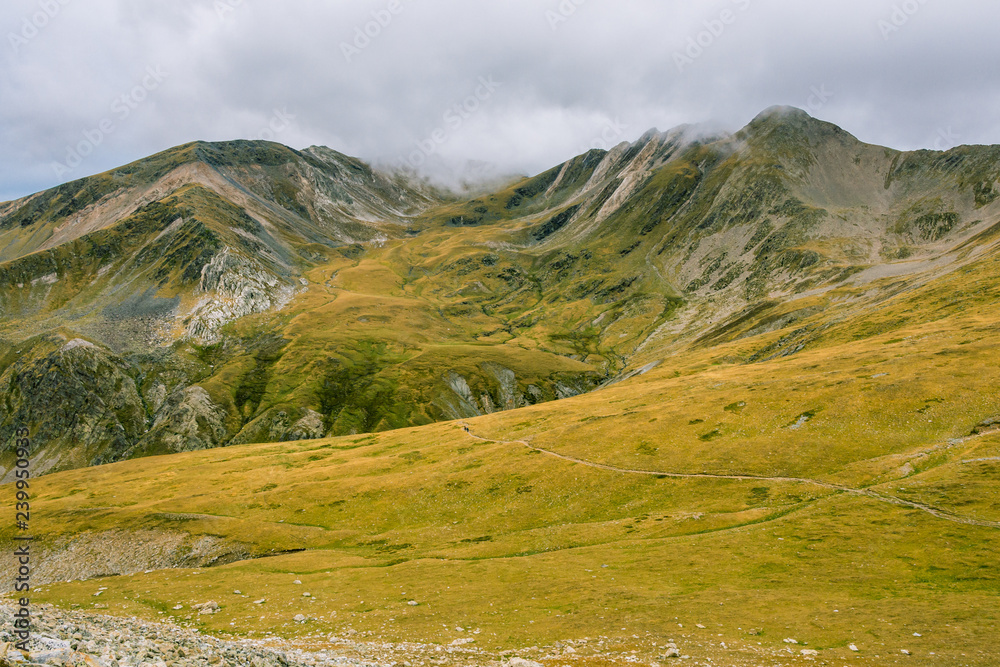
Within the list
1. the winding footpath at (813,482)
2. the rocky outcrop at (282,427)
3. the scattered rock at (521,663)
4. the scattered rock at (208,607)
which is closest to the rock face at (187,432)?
the rocky outcrop at (282,427)

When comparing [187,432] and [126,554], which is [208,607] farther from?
[187,432]

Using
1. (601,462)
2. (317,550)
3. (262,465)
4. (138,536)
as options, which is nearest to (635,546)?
(601,462)

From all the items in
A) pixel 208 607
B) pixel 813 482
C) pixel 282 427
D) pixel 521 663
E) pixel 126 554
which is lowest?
pixel 813 482

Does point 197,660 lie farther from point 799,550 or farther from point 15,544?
point 15,544

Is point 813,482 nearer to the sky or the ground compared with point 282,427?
nearer to the ground

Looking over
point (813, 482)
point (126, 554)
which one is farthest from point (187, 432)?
point (813, 482)

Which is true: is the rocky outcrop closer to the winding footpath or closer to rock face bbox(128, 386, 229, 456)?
rock face bbox(128, 386, 229, 456)

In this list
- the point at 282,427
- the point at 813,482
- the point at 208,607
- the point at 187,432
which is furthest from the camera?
the point at 282,427

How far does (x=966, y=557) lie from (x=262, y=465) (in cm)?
10451

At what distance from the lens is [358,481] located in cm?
7750

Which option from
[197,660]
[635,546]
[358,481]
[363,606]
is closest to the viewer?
[197,660]

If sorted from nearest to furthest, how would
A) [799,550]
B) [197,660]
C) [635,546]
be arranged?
[197,660]
[799,550]
[635,546]

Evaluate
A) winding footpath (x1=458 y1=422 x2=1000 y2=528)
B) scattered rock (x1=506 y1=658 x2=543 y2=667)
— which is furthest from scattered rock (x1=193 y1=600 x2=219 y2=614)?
winding footpath (x1=458 y1=422 x2=1000 y2=528)

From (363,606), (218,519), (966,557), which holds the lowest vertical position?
(966,557)
